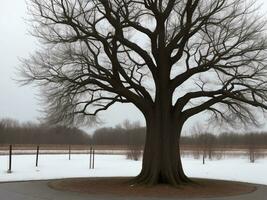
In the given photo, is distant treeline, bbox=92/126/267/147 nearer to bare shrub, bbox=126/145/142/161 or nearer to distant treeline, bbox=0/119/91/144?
bare shrub, bbox=126/145/142/161

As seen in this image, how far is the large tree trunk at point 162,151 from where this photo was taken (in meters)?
25.1

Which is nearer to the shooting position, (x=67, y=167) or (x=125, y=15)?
(x=125, y=15)

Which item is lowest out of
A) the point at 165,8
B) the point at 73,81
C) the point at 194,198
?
the point at 194,198

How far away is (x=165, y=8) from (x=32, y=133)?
84810mm

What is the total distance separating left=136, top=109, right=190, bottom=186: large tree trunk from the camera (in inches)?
989

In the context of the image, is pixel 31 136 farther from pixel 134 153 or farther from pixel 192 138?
pixel 134 153

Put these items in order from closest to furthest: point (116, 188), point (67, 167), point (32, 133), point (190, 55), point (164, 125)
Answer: point (116, 188), point (164, 125), point (190, 55), point (67, 167), point (32, 133)

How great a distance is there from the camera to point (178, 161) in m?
25.9

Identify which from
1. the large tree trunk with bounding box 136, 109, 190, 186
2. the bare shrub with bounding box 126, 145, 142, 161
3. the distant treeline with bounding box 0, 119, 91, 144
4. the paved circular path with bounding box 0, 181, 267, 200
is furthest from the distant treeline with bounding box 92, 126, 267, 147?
the paved circular path with bounding box 0, 181, 267, 200

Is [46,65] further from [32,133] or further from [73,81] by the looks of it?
[32,133]

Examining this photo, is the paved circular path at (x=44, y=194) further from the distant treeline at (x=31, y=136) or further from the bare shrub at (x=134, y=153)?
the distant treeline at (x=31, y=136)

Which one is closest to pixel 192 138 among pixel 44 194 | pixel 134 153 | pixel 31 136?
pixel 134 153

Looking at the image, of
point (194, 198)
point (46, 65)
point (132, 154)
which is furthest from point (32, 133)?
point (194, 198)

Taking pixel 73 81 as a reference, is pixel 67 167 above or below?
below
